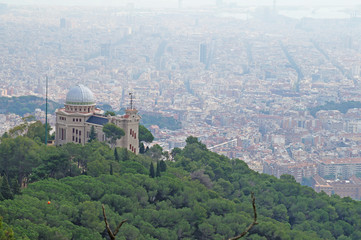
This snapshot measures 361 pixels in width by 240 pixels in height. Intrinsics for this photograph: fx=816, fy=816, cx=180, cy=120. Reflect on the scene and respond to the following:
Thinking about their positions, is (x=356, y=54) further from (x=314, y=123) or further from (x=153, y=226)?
(x=153, y=226)

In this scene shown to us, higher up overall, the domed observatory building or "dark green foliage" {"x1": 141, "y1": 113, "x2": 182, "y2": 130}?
the domed observatory building

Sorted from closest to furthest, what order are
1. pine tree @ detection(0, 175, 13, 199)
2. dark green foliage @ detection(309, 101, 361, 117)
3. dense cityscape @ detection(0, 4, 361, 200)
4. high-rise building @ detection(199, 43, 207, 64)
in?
pine tree @ detection(0, 175, 13, 199), dense cityscape @ detection(0, 4, 361, 200), dark green foliage @ detection(309, 101, 361, 117), high-rise building @ detection(199, 43, 207, 64)

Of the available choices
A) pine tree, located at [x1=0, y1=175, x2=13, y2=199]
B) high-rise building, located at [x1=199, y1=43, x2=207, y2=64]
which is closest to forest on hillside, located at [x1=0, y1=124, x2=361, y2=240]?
pine tree, located at [x1=0, y1=175, x2=13, y2=199]

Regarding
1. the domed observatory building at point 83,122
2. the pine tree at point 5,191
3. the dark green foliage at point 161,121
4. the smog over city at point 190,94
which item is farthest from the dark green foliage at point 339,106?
the pine tree at point 5,191

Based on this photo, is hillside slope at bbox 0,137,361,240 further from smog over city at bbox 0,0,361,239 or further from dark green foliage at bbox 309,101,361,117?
dark green foliage at bbox 309,101,361,117

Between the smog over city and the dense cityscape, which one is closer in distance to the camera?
the smog over city

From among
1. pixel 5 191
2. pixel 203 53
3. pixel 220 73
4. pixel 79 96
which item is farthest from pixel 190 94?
pixel 5 191

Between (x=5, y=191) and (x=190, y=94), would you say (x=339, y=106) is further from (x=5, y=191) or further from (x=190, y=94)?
(x=5, y=191)
